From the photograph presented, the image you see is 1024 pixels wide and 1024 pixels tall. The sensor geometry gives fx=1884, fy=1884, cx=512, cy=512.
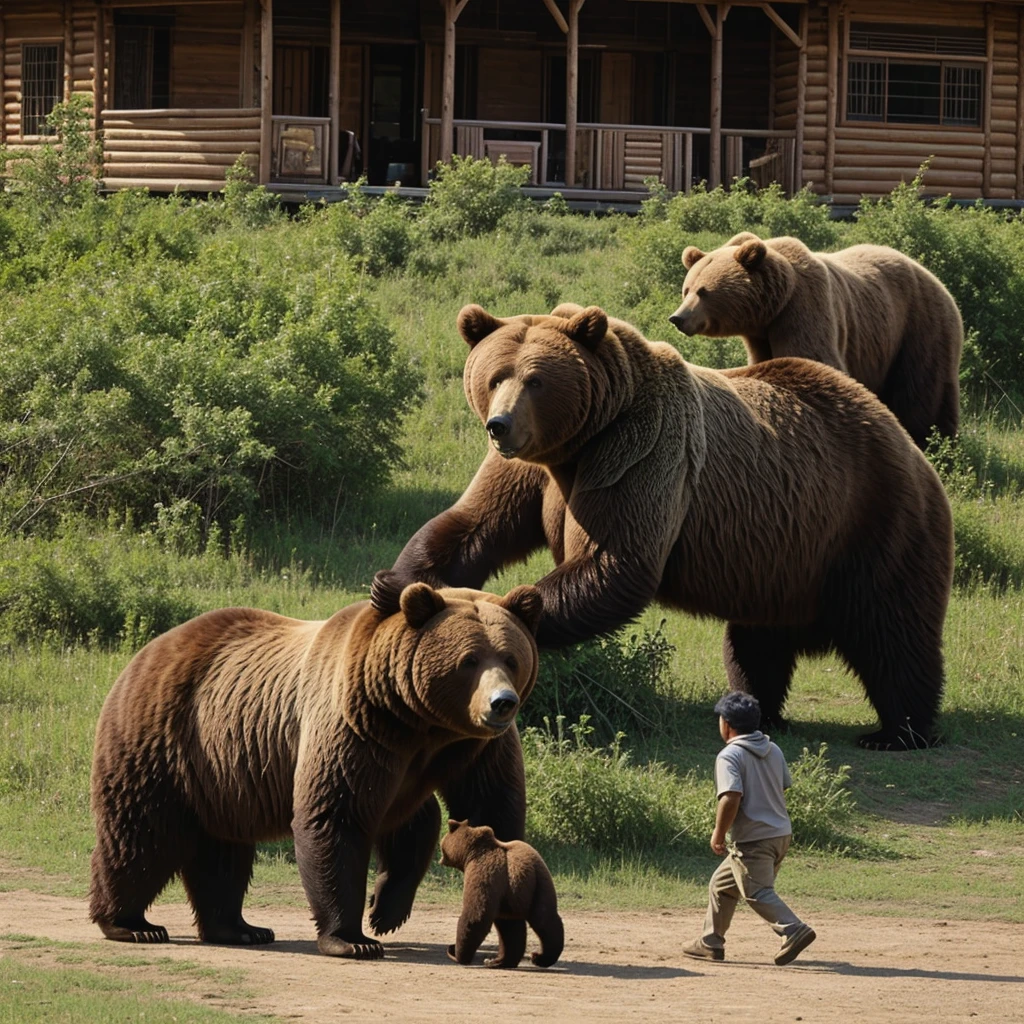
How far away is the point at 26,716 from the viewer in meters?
10.4

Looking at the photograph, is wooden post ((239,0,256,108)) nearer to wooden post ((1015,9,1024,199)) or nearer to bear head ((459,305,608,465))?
wooden post ((1015,9,1024,199))

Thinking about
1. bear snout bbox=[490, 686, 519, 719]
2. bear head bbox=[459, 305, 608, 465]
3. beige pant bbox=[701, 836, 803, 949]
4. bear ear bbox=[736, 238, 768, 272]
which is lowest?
Answer: beige pant bbox=[701, 836, 803, 949]

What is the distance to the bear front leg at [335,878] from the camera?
584 centimetres

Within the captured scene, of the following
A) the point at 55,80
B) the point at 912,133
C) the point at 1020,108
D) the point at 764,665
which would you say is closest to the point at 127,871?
the point at 764,665

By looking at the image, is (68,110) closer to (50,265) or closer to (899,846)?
(50,265)

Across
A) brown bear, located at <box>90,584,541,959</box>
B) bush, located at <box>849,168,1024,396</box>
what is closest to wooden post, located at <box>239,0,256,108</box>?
bush, located at <box>849,168,1024,396</box>

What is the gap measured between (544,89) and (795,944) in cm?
2509

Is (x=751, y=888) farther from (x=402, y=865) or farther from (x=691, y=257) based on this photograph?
(x=691, y=257)

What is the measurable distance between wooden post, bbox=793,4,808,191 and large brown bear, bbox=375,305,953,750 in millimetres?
17505

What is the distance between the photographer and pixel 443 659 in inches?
223

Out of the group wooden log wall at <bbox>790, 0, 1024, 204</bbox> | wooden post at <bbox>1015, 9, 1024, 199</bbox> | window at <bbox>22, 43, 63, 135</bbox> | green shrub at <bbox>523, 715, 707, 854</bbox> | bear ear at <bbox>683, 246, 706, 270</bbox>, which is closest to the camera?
green shrub at <bbox>523, 715, 707, 854</bbox>

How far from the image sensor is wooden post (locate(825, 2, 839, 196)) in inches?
1087

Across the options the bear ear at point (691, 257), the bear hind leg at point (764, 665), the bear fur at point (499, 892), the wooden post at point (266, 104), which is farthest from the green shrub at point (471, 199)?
the bear fur at point (499, 892)

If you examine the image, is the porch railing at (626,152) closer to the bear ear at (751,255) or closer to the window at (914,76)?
the window at (914,76)
